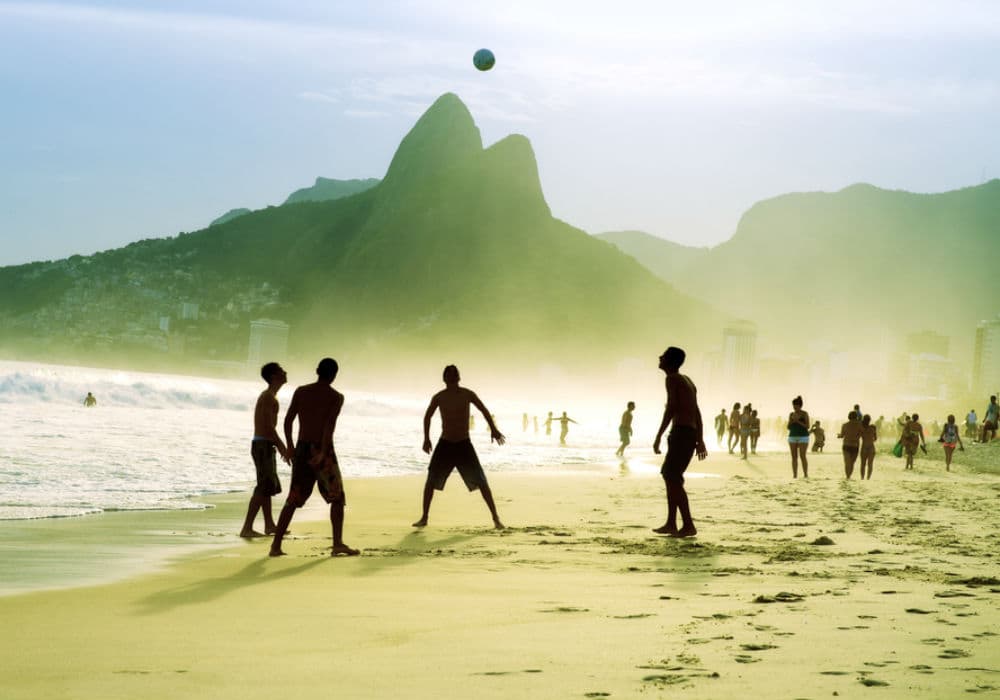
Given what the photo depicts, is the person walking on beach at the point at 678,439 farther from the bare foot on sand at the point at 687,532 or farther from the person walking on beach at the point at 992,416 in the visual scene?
the person walking on beach at the point at 992,416

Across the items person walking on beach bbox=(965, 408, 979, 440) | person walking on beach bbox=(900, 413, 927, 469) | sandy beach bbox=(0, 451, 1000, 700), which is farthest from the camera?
person walking on beach bbox=(965, 408, 979, 440)

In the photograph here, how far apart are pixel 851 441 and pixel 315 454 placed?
611 inches

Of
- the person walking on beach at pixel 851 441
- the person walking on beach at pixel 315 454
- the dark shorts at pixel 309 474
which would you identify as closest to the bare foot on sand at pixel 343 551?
the person walking on beach at pixel 315 454

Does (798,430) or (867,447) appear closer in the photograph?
(798,430)

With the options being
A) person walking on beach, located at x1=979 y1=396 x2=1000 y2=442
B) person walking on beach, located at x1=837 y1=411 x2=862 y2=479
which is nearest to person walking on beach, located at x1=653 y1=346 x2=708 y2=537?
person walking on beach, located at x1=837 y1=411 x2=862 y2=479

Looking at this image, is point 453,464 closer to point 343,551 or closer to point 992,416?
point 343,551

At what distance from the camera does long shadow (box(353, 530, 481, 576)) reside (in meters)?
8.34

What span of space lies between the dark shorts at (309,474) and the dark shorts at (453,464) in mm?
2387

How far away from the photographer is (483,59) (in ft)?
104

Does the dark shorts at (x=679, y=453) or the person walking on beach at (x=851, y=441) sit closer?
the dark shorts at (x=679, y=453)

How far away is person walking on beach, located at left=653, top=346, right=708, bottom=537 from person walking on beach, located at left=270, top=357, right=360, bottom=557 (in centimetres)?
308

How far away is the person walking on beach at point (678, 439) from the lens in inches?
406

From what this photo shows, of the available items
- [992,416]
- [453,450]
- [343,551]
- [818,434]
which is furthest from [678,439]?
[992,416]

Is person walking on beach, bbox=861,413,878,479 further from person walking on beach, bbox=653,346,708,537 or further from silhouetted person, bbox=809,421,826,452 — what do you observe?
silhouetted person, bbox=809,421,826,452
